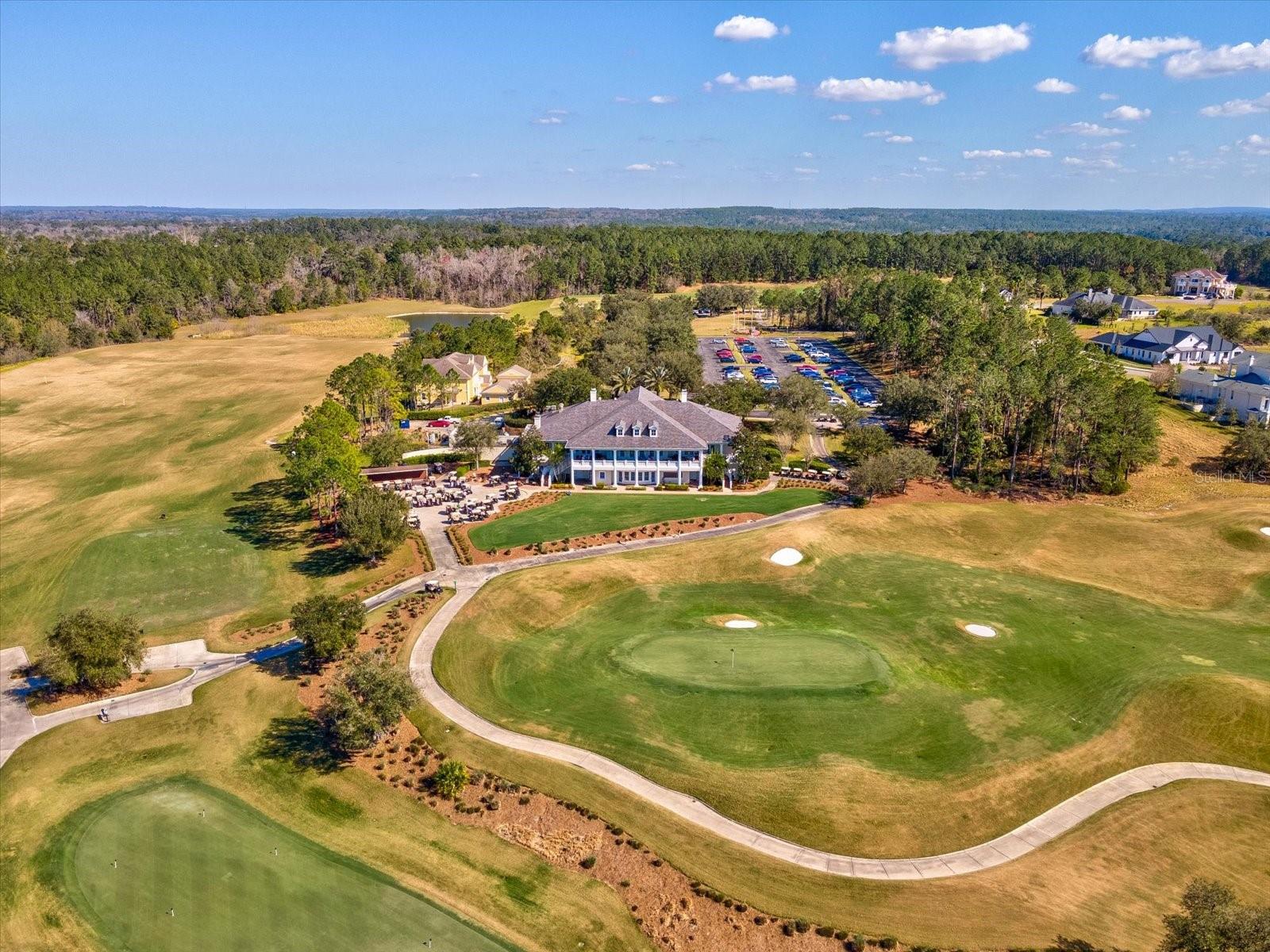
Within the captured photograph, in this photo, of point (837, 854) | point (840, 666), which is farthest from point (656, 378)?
point (837, 854)

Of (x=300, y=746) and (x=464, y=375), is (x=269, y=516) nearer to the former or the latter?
(x=300, y=746)

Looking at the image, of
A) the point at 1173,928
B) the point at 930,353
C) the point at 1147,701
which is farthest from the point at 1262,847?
the point at 930,353

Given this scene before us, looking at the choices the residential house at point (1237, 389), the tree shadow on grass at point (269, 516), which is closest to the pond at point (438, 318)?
the tree shadow on grass at point (269, 516)

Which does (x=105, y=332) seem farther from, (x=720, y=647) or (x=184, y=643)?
(x=720, y=647)

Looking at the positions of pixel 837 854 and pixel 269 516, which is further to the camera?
pixel 269 516

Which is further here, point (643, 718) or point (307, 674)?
point (307, 674)

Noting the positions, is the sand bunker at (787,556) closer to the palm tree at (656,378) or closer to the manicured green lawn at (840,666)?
the manicured green lawn at (840,666)
